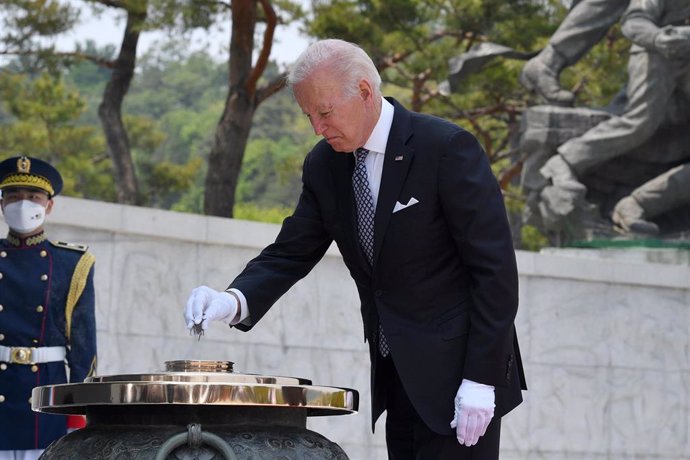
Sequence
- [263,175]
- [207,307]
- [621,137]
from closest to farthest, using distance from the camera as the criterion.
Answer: [207,307], [621,137], [263,175]

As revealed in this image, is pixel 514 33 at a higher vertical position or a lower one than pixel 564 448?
higher

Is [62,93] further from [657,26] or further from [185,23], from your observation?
[657,26]

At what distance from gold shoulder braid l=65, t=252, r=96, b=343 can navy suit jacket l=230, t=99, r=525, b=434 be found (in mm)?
1714

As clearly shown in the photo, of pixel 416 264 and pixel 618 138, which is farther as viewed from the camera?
pixel 618 138

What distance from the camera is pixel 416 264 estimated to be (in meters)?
3.28

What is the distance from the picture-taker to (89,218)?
24.0ft

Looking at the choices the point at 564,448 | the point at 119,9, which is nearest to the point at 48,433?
the point at 564,448

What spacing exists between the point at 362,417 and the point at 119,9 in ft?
29.3

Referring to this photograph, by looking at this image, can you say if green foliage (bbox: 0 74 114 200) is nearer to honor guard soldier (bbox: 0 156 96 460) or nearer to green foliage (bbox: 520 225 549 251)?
green foliage (bbox: 520 225 549 251)

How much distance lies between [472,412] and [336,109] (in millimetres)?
767

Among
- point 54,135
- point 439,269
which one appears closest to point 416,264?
point 439,269

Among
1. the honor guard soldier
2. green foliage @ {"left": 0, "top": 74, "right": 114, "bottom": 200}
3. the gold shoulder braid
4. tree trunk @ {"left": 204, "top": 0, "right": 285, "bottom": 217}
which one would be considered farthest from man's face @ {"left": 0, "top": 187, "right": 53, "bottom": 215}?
green foliage @ {"left": 0, "top": 74, "right": 114, "bottom": 200}

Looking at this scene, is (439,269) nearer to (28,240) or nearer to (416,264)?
(416,264)

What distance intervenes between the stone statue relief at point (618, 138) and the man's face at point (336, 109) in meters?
7.26
